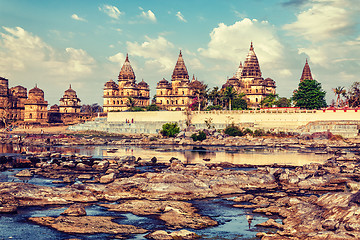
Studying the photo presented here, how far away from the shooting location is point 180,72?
151 m

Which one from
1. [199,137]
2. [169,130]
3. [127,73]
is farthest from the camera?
[127,73]

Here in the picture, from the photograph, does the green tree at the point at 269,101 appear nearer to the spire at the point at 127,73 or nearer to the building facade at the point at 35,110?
the spire at the point at 127,73

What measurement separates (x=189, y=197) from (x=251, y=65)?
11774 cm

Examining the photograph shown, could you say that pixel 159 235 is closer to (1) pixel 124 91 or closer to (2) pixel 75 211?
(2) pixel 75 211

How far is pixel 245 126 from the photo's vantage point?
323ft

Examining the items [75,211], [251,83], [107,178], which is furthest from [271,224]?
[251,83]

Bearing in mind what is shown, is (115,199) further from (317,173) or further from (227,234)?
(317,173)

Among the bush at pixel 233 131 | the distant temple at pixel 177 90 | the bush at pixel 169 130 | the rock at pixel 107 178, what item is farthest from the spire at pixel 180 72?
the rock at pixel 107 178

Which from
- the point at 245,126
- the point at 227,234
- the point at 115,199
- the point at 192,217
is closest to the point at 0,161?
the point at 115,199

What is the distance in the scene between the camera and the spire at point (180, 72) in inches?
5945

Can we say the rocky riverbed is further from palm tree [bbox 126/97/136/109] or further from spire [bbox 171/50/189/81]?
spire [bbox 171/50/189/81]

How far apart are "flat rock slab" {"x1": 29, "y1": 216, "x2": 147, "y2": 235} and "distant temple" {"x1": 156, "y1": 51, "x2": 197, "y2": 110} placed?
121 meters

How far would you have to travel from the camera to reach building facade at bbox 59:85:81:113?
15788 cm

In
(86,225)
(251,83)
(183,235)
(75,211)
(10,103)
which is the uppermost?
(251,83)
